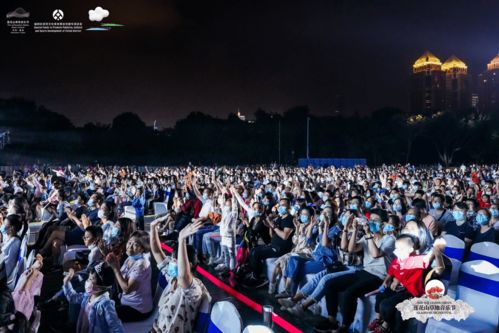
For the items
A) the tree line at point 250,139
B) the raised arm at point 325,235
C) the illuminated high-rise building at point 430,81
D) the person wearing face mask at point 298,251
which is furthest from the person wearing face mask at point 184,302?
the illuminated high-rise building at point 430,81

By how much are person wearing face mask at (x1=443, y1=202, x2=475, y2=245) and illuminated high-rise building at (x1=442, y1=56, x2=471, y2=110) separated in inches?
7530

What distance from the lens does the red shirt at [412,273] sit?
15.5 feet

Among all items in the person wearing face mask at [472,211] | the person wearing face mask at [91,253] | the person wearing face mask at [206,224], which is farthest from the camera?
the person wearing face mask at [206,224]

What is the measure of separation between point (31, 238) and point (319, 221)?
741cm

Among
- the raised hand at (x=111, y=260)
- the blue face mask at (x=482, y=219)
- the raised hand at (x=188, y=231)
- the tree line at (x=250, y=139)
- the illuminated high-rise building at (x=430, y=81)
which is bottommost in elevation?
the raised hand at (x=111, y=260)

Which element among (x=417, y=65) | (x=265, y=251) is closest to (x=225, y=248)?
(x=265, y=251)

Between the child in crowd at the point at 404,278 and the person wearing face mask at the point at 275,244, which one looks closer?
the child in crowd at the point at 404,278

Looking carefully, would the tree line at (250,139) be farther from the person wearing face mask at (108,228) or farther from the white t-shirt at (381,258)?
the white t-shirt at (381,258)

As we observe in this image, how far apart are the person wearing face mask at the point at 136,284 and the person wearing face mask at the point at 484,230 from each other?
5146 millimetres

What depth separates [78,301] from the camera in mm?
4910

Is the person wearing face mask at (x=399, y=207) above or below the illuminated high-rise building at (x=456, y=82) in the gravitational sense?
below

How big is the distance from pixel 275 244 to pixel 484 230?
10.9 feet

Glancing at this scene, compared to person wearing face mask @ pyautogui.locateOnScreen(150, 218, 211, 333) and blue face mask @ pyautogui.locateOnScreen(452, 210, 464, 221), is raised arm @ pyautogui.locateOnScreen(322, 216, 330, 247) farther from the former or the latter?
person wearing face mask @ pyautogui.locateOnScreen(150, 218, 211, 333)

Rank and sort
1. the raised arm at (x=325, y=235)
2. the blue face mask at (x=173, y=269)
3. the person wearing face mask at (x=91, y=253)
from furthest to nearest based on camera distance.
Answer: the raised arm at (x=325, y=235) → the person wearing face mask at (x=91, y=253) → the blue face mask at (x=173, y=269)
